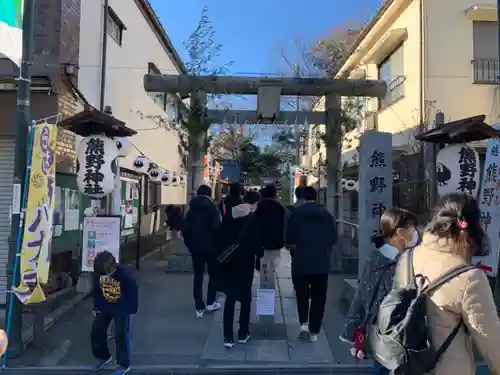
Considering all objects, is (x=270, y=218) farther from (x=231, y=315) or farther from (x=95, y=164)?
(x=95, y=164)

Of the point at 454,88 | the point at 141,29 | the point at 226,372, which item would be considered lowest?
the point at 226,372

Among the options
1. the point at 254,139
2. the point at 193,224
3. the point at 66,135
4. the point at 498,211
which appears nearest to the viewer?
the point at 498,211

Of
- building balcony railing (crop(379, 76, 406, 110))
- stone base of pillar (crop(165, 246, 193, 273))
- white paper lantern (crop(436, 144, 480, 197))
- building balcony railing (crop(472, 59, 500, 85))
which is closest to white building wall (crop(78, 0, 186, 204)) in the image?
stone base of pillar (crop(165, 246, 193, 273))

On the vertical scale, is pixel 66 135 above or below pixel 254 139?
below

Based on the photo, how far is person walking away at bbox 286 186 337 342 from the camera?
611cm

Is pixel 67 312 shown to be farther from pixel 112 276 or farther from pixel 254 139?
pixel 254 139

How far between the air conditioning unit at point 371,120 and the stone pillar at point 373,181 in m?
9.87

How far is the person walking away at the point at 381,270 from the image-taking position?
3482mm

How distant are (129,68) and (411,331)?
12690mm

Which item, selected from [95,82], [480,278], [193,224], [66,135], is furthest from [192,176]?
[480,278]

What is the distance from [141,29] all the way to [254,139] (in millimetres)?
26530

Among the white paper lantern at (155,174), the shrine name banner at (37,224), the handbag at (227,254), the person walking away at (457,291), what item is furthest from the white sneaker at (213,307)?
the white paper lantern at (155,174)

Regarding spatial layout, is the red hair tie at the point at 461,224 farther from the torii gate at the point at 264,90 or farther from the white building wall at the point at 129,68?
the torii gate at the point at 264,90

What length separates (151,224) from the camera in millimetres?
17266
